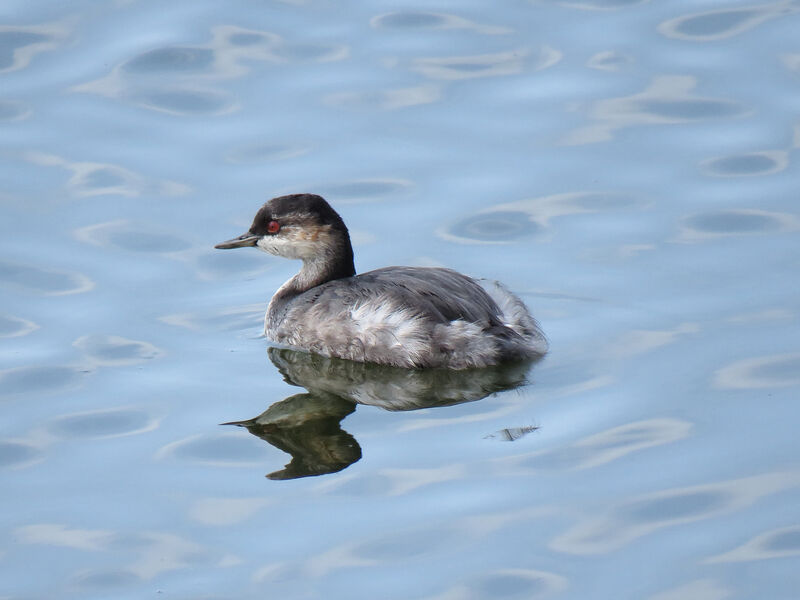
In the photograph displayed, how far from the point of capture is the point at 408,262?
931 centimetres

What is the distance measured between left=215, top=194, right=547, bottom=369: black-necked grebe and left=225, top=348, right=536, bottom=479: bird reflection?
0.08 metres

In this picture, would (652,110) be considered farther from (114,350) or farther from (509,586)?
(509,586)

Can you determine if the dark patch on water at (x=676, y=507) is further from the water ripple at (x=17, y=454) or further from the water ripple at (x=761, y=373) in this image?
the water ripple at (x=17, y=454)

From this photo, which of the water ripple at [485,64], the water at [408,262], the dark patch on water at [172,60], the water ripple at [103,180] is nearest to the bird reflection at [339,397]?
the water at [408,262]

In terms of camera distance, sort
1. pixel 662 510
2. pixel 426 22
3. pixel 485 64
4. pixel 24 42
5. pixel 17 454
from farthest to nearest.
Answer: pixel 426 22, pixel 24 42, pixel 485 64, pixel 17 454, pixel 662 510

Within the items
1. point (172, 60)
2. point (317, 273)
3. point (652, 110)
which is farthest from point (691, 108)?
point (172, 60)

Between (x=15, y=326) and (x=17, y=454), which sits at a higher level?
(x=15, y=326)

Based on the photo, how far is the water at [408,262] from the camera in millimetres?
6242

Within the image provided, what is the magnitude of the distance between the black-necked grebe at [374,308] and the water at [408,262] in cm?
16

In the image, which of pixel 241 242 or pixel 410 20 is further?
pixel 410 20

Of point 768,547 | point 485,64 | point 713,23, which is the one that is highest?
point 713,23

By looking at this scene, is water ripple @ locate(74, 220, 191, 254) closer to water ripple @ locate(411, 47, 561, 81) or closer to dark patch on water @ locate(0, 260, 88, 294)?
dark patch on water @ locate(0, 260, 88, 294)

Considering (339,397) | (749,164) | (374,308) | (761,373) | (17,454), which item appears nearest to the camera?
(17,454)

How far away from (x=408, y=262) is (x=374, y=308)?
1.23m
